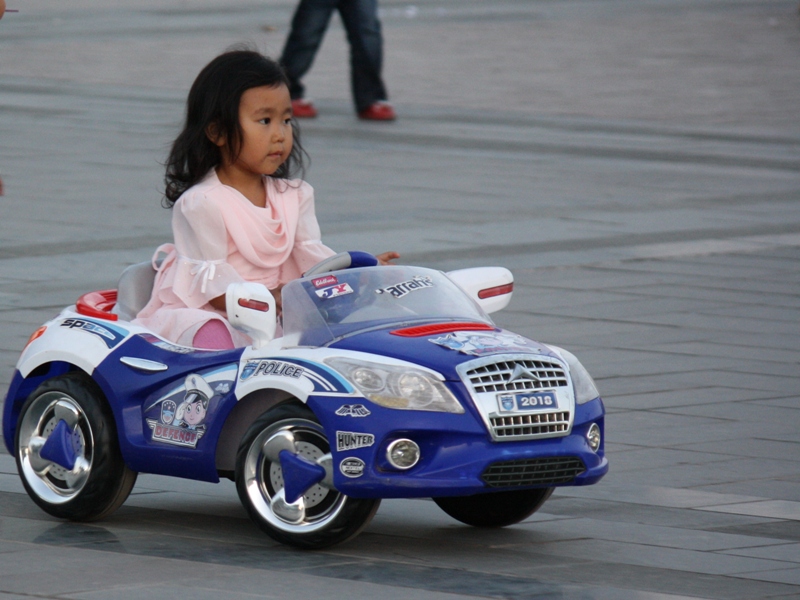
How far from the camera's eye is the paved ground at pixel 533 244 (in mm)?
4348

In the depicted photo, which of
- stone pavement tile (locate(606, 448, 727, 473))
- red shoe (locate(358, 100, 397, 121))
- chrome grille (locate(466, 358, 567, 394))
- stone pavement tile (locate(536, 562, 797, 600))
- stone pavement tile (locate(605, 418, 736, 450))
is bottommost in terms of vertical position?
red shoe (locate(358, 100, 397, 121))

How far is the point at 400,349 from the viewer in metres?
4.26

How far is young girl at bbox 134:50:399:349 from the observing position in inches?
193

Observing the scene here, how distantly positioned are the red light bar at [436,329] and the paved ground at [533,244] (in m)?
0.59

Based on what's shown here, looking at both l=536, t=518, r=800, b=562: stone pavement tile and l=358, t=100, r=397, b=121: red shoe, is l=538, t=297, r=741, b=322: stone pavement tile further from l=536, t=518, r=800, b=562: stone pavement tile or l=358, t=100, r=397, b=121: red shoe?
l=358, t=100, r=397, b=121: red shoe

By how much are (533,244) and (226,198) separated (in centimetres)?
536

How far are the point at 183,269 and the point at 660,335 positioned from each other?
3.46m

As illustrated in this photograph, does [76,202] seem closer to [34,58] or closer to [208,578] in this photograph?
[208,578]

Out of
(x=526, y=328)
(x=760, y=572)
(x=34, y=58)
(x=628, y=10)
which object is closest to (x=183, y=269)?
(x=760, y=572)

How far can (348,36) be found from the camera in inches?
621

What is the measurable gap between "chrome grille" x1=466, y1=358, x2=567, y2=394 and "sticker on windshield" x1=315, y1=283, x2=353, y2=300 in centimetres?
52

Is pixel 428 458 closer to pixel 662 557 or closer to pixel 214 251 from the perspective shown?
pixel 662 557

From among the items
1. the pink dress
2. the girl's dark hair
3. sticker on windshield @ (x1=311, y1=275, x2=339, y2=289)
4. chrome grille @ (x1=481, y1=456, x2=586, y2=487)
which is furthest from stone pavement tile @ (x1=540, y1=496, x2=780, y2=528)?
the girl's dark hair

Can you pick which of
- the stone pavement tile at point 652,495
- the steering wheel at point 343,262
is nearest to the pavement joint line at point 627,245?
the stone pavement tile at point 652,495
